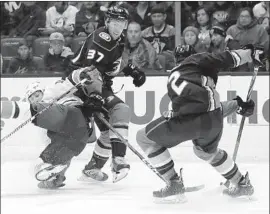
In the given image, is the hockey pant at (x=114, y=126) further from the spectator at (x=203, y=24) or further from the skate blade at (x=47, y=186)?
the spectator at (x=203, y=24)

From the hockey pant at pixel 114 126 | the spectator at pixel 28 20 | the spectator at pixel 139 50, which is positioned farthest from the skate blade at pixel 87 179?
the spectator at pixel 28 20

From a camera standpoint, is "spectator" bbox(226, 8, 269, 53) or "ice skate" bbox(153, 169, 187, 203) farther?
"spectator" bbox(226, 8, 269, 53)

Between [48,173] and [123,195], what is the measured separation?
42 centimetres

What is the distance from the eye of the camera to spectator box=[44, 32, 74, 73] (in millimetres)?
4355

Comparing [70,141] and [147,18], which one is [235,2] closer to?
[147,18]

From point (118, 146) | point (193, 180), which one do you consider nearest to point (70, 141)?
point (118, 146)

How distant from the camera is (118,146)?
349 cm

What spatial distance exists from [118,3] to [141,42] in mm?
395

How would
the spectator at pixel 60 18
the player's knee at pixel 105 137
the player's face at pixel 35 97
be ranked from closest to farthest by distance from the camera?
1. the player's face at pixel 35 97
2. the player's knee at pixel 105 137
3. the spectator at pixel 60 18

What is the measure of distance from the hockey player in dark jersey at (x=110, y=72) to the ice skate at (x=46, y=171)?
12.2 inches

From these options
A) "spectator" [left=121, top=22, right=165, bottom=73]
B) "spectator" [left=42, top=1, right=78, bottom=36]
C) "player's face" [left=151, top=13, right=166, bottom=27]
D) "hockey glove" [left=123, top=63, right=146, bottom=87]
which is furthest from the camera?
"spectator" [left=42, top=1, right=78, bottom=36]

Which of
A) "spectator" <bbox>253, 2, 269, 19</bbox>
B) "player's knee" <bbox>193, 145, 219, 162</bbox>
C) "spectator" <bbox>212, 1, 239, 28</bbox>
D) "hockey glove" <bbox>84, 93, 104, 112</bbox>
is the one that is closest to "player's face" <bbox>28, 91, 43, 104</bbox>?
"hockey glove" <bbox>84, 93, 104, 112</bbox>

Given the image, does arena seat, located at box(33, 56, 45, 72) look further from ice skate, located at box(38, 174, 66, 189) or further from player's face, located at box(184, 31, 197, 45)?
ice skate, located at box(38, 174, 66, 189)

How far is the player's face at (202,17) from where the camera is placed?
14.5ft
